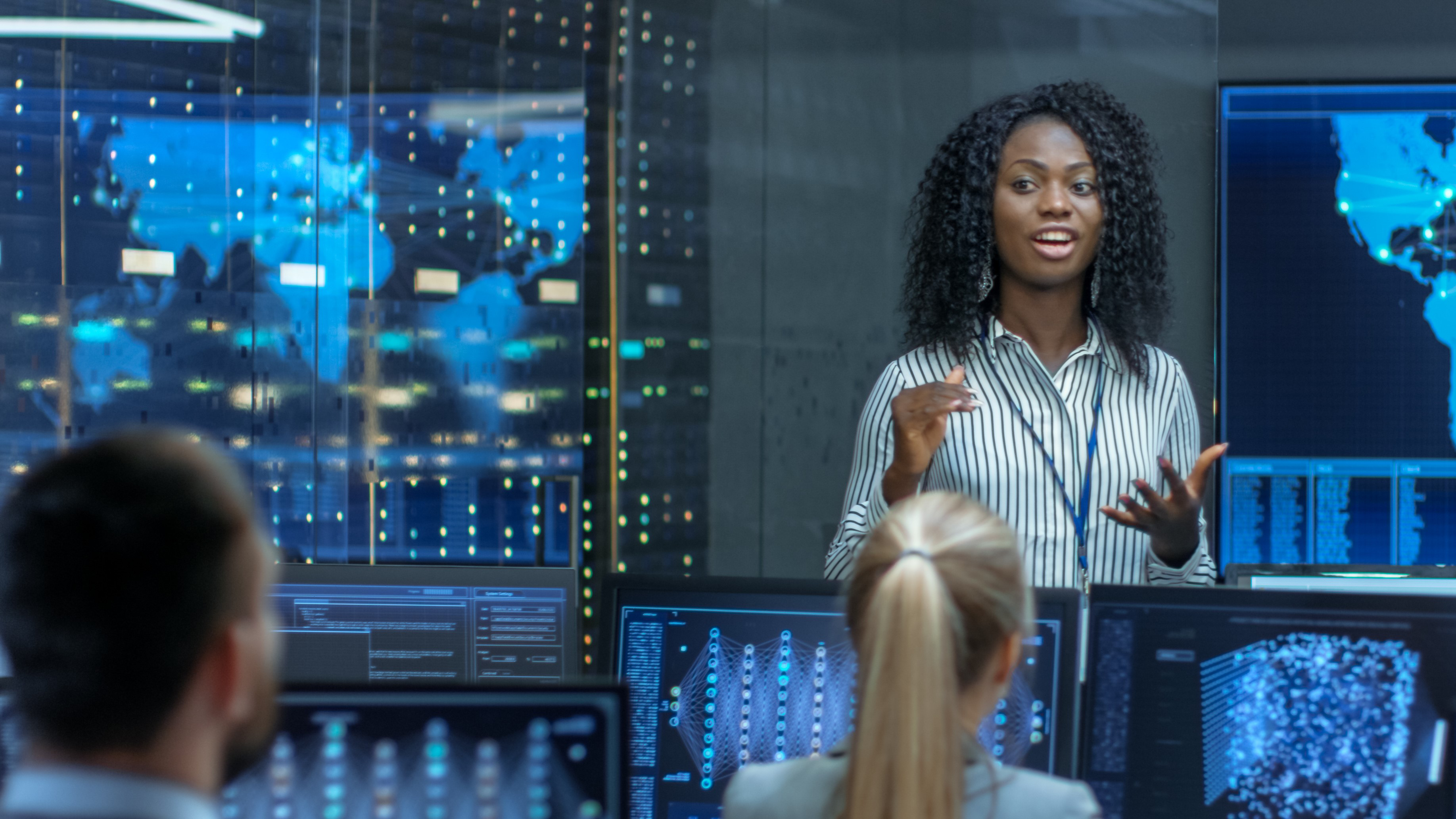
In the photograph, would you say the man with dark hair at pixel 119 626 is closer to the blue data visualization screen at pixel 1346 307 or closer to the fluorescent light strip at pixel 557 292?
the fluorescent light strip at pixel 557 292

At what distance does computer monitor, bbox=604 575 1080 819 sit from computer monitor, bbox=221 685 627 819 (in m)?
0.34

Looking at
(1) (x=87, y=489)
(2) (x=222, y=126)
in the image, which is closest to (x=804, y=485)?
(2) (x=222, y=126)

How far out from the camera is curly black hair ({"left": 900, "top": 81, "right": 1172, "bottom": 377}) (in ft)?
6.77

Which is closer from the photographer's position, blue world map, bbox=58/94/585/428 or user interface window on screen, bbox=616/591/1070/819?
user interface window on screen, bbox=616/591/1070/819

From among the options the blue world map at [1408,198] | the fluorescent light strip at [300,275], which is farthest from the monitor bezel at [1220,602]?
the fluorescent light strip at [300,275]

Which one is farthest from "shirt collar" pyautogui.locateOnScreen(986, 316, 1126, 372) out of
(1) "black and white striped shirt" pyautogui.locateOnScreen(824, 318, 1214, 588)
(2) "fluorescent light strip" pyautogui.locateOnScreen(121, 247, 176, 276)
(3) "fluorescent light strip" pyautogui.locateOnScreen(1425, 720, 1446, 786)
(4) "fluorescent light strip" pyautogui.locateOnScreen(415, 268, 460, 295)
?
(2) "fluorescent light strip" pyautogui.locateOnScreen(121, 247, 176, 276)

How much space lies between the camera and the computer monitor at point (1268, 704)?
4.00ft

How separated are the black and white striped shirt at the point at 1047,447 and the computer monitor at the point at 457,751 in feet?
2.83

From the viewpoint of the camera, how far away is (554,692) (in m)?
1.04

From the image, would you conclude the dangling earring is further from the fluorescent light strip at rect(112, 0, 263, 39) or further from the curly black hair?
the fluorescent light strip at rect(112, 0, 263, 39)

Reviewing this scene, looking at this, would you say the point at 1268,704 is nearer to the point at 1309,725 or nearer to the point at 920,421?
the point at 1309,725

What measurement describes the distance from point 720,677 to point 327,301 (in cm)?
228

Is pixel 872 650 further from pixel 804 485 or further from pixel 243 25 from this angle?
pixel 243 25

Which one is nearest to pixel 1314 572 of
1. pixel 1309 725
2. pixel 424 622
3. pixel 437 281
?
pixel 1309 725
